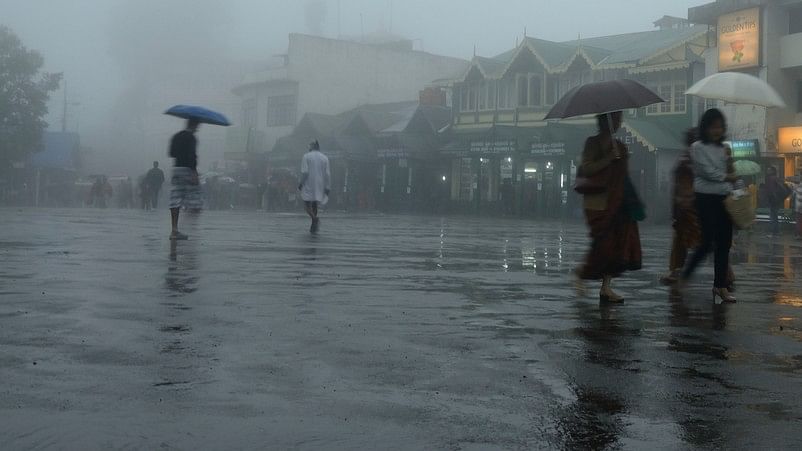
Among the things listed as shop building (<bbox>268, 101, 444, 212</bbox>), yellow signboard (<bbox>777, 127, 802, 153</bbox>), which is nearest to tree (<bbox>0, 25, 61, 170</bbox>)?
shop building (<bbox>268, 101, 444, 212</bbox>)

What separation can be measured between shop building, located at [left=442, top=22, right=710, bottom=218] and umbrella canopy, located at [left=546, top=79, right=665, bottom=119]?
97.9 feet

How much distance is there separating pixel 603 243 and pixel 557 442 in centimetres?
437

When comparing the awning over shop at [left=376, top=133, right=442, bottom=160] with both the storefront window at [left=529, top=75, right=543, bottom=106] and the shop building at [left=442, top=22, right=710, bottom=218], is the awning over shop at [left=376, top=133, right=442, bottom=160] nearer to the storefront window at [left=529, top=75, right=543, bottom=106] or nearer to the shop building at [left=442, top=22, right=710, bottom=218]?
the shop building at [left=442, top=22, right=710, bottom=218]

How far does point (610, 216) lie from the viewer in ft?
25.3

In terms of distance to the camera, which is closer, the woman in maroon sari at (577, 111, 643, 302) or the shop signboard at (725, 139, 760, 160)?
the woman in maroon sari at (577, 111, 643, 302)

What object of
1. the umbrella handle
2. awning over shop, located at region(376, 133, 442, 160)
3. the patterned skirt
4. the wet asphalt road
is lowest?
the wet asphalt road

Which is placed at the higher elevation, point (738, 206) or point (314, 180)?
point (314, 180)

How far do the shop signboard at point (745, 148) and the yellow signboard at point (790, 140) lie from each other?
891 mm

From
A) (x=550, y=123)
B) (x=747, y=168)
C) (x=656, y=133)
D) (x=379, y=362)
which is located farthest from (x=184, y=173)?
(x=550, y=123)

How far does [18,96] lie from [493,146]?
96.3 ft

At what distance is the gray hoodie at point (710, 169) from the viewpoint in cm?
820

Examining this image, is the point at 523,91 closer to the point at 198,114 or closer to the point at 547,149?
the point at 547,149

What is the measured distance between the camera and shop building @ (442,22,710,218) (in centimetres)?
3875

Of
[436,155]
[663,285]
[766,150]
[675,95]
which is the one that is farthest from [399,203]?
[663,285]
